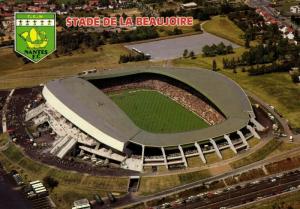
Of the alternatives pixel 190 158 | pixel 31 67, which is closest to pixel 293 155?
pixel 190 158

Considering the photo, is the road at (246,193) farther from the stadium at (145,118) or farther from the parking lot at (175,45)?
the parking lot at (175,45)

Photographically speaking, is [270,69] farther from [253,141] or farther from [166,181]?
[166,181]

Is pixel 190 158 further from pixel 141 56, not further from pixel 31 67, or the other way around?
pixel 31 67

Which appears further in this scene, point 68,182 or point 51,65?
point 51,65

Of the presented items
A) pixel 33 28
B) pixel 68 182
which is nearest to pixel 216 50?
pixel 33 28

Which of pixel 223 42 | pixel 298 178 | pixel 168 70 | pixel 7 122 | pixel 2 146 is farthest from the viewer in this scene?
pixel 223 42

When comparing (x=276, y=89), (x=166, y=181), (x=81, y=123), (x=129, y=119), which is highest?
(x=276, y=89)
